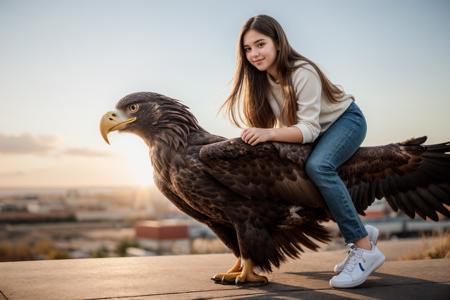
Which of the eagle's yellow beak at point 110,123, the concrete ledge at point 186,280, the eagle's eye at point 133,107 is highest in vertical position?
the eagle's eye at point 133,107

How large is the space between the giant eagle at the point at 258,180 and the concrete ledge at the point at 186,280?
0.24 meters

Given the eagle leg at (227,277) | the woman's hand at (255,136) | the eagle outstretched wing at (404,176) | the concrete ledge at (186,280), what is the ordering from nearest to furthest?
the concrete ledge at (186,280), the woman's hand at (255,136), the eagle leg at (227,277), the eagle outstretched wing at (404,176)

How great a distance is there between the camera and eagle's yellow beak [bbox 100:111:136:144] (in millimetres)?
3270

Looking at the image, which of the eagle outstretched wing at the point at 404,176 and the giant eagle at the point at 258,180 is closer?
the giant eagle at the point at 258,180

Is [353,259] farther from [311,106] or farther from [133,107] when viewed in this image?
[133,107]

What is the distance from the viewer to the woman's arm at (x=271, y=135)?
2.99m

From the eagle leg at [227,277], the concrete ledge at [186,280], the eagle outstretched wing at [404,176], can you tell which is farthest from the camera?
the eagle outstretched wing at [404,176]

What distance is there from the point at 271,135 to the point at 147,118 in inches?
32.5

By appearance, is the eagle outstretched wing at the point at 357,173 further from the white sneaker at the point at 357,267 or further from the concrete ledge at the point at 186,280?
the concrete ledge at the point at 186,280

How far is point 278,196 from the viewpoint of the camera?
3137mm

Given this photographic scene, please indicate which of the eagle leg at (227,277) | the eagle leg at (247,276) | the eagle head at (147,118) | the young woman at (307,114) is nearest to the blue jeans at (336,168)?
the young woman at (307,114)

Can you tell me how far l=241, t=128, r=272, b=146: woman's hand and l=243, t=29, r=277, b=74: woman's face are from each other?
1.78 feet

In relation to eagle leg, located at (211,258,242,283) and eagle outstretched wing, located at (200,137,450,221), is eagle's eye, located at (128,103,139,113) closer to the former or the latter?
eagle outstretched wing, located at (200,137,450,221)

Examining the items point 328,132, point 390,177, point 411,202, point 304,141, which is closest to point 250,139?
point 304,141
